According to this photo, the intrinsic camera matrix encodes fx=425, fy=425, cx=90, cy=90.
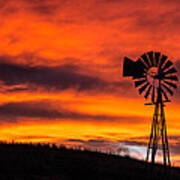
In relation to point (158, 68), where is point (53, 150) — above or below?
below

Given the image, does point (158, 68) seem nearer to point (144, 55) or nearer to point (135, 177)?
point (144, 55)

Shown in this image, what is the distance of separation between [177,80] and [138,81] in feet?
9.56

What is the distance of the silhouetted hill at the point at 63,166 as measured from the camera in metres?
27.3

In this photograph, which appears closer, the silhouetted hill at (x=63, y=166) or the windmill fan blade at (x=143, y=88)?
the silhouetted hill at (x=63, y=166)

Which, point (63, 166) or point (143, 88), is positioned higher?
point (143, 88)

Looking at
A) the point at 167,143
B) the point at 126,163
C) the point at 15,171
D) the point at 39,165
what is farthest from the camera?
the point at 126,163

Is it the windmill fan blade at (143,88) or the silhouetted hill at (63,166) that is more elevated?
the windmill fan blade at (143,88)

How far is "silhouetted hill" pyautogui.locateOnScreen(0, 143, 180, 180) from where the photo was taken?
27.3 metres

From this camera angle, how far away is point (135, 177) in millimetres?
29234

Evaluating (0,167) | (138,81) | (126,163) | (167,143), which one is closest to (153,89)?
(138,81)

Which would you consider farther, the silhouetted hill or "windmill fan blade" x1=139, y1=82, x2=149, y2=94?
"windmill fan blade" x1=139, y1=82, x2=149, y2=94

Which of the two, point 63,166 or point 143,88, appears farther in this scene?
point 143,88

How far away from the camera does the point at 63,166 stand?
2958 centimetres

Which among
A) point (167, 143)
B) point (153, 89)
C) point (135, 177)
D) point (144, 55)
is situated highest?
point (144, 55)
